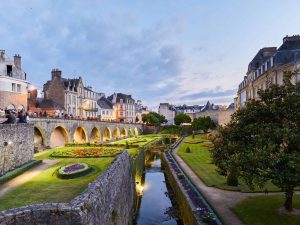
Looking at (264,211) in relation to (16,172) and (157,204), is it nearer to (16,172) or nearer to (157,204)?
(157,204)

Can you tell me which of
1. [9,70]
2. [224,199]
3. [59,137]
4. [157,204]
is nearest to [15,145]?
[157,204]

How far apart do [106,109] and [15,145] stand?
92973mm

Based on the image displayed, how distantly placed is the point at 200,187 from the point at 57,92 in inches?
2300

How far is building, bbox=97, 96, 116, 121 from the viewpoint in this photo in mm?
114588

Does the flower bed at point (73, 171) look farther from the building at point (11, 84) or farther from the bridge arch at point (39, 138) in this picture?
the building at point (11, 84)

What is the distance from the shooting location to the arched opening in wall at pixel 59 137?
53.8m

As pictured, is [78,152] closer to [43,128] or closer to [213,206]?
[43,128]

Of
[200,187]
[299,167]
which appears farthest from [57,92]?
[299,167]

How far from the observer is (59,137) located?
5516 cm

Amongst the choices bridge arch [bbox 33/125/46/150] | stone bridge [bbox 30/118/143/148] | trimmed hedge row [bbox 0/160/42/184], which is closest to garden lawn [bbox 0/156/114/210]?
trimmed hedge row [bbox 0/160/42/184]

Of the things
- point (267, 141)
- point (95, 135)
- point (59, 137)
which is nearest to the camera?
point (267, 141)

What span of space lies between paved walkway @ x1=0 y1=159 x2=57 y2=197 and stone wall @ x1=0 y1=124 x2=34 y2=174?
1154 millimetres

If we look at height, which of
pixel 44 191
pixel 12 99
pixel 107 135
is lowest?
pixel 44 191

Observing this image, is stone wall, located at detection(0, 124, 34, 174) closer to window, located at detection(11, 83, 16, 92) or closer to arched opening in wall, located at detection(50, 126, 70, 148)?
window, located at detection(11, 83, 16, 92)
